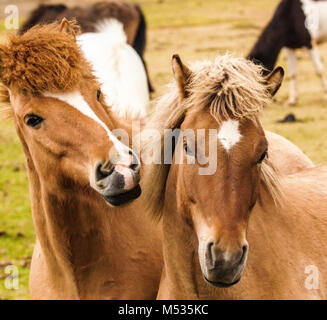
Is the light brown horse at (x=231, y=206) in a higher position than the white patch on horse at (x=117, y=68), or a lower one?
lower

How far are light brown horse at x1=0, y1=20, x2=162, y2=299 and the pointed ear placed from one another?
1.50 ft

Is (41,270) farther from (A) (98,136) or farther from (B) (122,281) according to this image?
(A) (98,136)

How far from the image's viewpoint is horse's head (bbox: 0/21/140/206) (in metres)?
3.12

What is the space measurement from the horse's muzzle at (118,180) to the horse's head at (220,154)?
0.86ft

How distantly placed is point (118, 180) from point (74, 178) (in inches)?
17.6

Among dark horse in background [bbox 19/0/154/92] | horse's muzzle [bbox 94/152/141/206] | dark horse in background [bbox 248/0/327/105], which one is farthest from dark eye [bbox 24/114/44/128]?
dark horse in background [bbox 248/0/327/105]

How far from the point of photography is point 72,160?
3.29 m

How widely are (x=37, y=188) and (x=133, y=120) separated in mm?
1050

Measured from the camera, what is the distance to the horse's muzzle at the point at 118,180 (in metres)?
3.03

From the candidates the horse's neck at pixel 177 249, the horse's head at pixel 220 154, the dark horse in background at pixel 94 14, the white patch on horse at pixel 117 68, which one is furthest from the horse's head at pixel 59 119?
the dark horse in background at pixel 94 14

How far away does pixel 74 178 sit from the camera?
132 inches

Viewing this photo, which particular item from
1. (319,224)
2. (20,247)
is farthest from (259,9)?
(319,224)

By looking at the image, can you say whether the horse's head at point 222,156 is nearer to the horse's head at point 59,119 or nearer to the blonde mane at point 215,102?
the blonde mane at point 215,102

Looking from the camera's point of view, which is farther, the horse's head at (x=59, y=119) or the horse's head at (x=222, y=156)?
the horse's head at (x=59, y=119)
